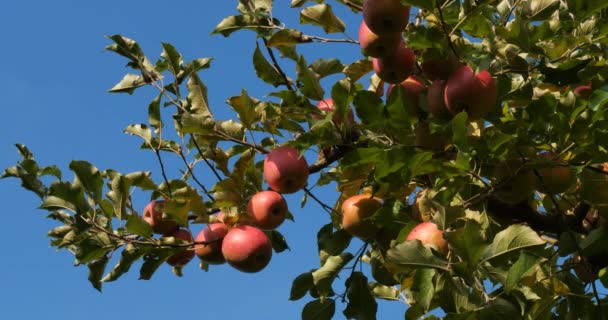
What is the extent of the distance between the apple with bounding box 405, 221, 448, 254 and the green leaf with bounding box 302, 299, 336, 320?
2.69ft

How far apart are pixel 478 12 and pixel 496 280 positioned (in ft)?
3.14

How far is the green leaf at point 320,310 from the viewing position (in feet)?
12.3

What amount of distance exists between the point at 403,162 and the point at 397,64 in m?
0.41

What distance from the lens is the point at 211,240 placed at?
11.7ft

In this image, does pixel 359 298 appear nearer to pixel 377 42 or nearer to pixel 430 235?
pixel 430 235

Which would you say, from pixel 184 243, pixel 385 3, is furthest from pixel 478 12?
pixel 184 243

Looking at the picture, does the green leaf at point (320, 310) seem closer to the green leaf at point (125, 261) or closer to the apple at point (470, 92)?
the green leaf at point (125, 261)

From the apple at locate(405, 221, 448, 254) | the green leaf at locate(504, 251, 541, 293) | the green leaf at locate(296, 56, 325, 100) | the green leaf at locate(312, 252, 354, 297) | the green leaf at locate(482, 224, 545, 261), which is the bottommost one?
the green leaf at locate(504, 251, 541, 293)

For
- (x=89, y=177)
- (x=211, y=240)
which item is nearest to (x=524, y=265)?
(x=211, y=240)

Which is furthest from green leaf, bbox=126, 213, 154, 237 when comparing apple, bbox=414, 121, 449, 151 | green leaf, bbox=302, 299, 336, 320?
apple, bbox=414, 121, 449, 151

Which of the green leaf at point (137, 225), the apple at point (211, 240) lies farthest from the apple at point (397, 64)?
the green leaf at point (137, 225)

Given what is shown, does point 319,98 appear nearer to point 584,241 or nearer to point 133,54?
point 133,54

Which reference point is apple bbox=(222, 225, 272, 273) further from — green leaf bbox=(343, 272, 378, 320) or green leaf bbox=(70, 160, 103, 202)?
green leaf bbox=(70, 160, 103, 202)

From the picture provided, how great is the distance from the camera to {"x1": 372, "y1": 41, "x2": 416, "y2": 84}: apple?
3162mm
